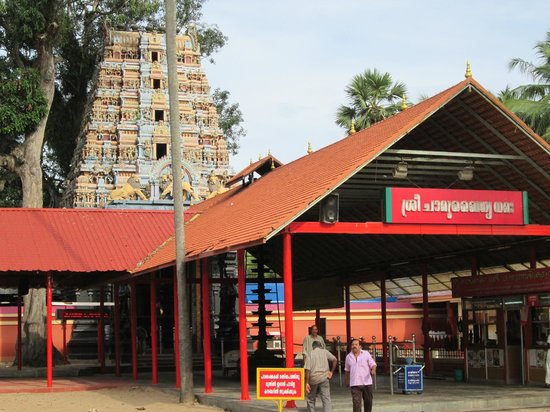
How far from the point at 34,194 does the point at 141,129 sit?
13170mm

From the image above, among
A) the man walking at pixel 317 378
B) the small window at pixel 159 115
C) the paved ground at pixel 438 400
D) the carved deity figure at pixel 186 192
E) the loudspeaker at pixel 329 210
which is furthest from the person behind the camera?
the small window at pixel 159 115

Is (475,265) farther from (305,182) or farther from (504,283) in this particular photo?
(305,182)

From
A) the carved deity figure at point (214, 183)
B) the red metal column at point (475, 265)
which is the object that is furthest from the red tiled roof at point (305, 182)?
the carved deity figure at point (214, 183)

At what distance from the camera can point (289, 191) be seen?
58.8 feet

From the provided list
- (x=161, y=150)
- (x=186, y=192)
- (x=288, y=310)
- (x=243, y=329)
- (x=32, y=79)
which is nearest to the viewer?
(x=288, y=310)

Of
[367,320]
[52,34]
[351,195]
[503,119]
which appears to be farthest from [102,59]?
[503,119]

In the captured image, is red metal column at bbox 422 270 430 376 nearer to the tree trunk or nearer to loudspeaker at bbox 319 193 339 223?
loudspeaker at bbox 319 193 339 223

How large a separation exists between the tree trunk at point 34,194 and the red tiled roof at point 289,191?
13388 millimetres

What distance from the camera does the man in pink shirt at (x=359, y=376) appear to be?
1386 centimetres

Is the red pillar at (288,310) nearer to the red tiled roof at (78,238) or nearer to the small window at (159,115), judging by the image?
the red tiled roof at (78,238)

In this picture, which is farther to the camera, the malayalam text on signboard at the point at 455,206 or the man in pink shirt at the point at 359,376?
the malayalam text on signboard at the point at 455,206

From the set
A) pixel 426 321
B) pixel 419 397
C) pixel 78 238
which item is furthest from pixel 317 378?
pixel 78 238

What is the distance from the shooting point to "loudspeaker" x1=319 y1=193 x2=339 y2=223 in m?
15.9

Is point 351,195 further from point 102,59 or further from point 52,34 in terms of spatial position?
point 102,59
